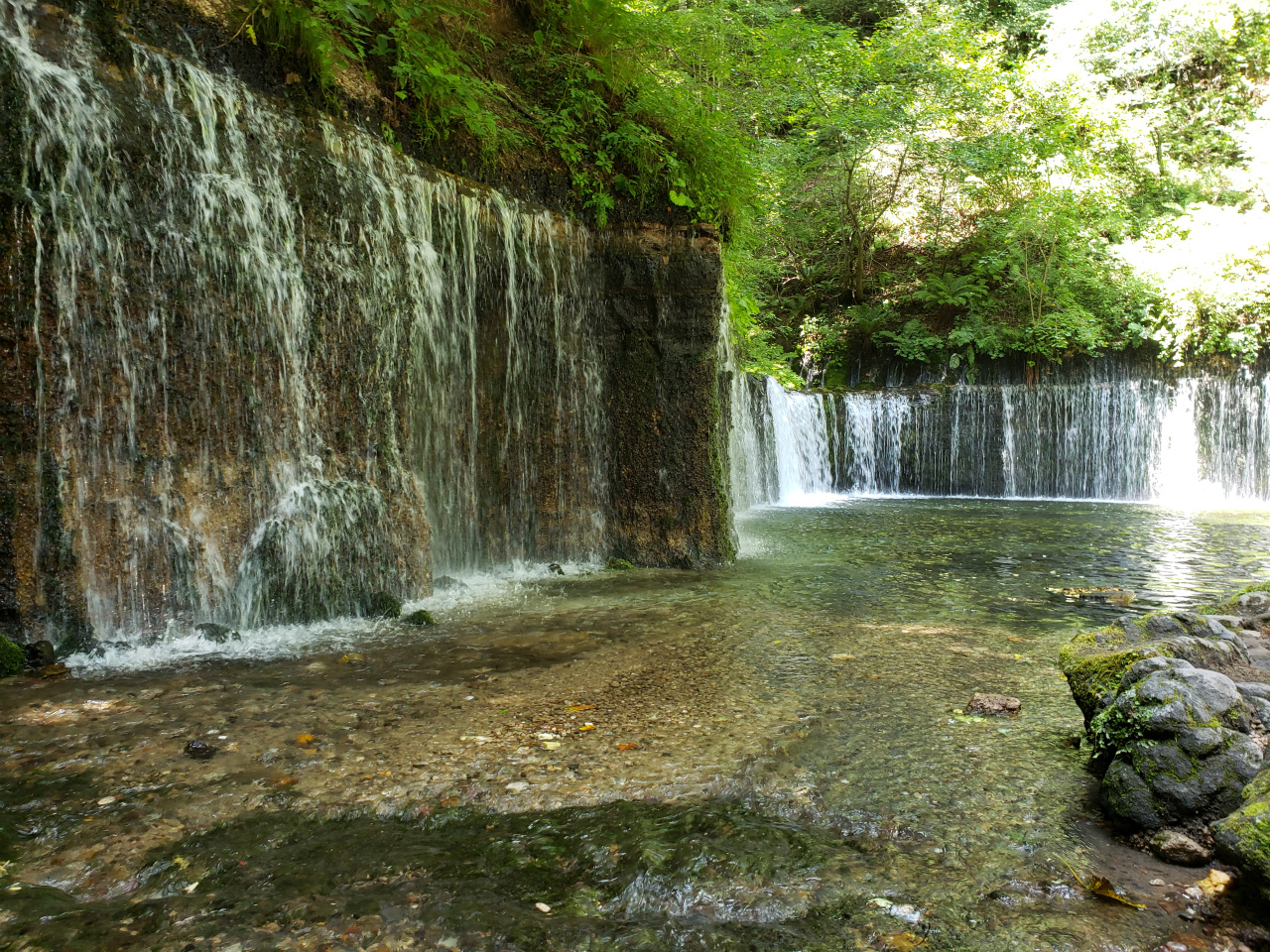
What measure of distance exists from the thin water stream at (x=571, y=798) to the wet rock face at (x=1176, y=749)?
18 centimetres

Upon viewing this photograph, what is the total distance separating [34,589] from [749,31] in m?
15.9

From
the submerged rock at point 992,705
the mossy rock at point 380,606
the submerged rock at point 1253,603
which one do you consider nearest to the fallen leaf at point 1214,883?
the submerged rock at point 992,705

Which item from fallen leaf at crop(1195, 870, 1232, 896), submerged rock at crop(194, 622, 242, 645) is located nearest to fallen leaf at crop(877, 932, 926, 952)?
fallen leaf at crop(1195, 870, 1232, 896)

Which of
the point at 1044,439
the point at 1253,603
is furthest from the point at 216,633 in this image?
the point at 1044,439

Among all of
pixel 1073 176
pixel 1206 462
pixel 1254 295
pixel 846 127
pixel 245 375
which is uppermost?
pixel 846 127

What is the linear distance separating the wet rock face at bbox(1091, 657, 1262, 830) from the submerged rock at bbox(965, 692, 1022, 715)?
0.86 meters

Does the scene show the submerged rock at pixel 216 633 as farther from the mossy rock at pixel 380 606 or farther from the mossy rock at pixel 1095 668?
the mossy rock at pixel 1095 668

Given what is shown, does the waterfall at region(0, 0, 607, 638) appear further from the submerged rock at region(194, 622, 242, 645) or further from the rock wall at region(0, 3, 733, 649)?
the submerged rock at region(194, 622, 242, 645)

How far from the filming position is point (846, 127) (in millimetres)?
19203

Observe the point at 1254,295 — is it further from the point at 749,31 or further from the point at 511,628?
the point at 511,628

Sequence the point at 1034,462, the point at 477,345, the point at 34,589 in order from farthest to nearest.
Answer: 1. the point at 1034,462
2. the point at 477,345
3. the point at 34,589

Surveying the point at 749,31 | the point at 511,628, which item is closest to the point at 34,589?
the point at 511,628

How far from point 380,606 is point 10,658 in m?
2.15

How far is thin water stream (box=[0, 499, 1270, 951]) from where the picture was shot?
7.61ft
